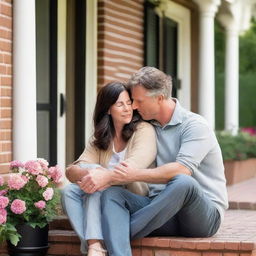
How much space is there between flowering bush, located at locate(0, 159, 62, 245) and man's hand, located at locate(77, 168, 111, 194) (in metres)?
0.39

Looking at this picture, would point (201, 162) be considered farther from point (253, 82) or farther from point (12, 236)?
point (253, 82)

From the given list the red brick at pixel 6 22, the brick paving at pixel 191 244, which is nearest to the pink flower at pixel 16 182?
the brick paving at pixel 191 244

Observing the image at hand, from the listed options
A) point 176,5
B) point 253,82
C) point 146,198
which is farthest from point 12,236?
point 253,82

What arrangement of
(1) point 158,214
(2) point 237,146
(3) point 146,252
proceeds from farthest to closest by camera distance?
(2) point 237,146, (3) point 146,252, (1) point 158,214

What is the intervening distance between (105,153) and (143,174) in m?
0.48

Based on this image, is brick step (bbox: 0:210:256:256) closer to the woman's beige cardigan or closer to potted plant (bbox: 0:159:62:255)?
potted plant (bbox: 0:159:62:255)

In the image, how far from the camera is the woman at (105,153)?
5.42 meters

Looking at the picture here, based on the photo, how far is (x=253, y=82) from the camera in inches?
838

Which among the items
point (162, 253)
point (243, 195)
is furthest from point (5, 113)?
point (243, 195)

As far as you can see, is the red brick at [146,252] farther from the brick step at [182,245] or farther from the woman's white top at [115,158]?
the woman's white top at [115,158]

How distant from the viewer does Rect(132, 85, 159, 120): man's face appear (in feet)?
18.1

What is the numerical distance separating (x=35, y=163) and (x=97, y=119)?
482mm

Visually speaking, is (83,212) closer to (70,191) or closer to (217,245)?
(70,191)

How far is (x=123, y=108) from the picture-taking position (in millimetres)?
5652
